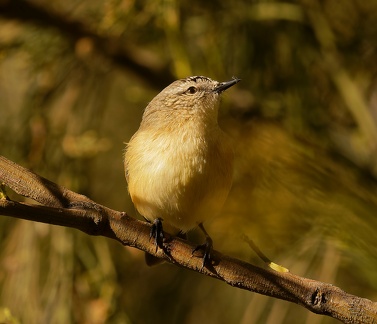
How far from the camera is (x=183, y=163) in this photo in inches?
112

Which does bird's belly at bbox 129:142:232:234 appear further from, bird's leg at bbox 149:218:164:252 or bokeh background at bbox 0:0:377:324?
bird's leg at bbox 149:218:164:252

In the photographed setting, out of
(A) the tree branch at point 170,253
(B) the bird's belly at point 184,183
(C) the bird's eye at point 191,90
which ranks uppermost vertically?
(C) the bird's eye at point 191,90

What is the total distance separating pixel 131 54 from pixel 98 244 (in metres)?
1.11

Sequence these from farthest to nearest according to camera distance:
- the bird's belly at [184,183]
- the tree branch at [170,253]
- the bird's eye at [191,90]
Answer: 1. the bird's eye at [191,90]
2. the bird's belly at [184,183]
3. the tree branch at [170,253]

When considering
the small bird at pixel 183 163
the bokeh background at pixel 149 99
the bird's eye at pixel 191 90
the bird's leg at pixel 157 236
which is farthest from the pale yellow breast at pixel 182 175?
the bird's leg at pixel 157 236

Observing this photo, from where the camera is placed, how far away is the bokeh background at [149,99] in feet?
10.8

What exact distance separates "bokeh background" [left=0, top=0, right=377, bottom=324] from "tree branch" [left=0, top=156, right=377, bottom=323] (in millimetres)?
663

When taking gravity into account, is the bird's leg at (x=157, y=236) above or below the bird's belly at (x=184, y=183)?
below

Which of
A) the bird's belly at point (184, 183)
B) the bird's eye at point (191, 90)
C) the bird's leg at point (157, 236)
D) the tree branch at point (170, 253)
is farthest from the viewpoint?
the bird's eye at point (191, 90)

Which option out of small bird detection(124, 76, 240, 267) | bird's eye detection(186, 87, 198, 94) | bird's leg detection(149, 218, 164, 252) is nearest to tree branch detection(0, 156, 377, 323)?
bird's leg detection(149, 218, 164, 252)

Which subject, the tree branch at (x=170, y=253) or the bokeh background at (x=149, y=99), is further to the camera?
the bokeh background at (x=149, y=99)

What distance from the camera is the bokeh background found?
3.30 metres

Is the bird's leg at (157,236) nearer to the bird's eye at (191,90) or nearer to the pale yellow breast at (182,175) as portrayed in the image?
the pale yellow breast at (182,175)

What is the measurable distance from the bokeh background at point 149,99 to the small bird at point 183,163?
0.41 feet
